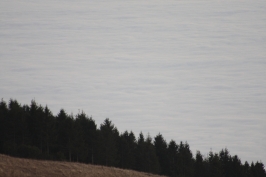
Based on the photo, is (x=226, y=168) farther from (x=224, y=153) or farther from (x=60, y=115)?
(x=60, y=115)

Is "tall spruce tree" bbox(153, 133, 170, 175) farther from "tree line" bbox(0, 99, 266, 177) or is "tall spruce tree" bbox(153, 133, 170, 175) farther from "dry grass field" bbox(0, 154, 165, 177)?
"dry grass field" bbox(0, 154, 165, 177)

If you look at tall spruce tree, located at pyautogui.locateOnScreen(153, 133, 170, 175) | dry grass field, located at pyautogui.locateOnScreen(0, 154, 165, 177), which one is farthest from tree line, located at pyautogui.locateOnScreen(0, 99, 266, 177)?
dry grass field, located at pyautogui.locateOnScreen(0, 154, 165, 177)

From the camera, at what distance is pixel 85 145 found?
95.1 metres

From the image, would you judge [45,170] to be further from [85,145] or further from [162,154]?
[162,154]

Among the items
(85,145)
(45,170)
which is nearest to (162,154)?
(85,145)

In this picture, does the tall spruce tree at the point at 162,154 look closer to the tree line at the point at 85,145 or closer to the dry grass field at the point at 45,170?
the tree line at the point at 85,145

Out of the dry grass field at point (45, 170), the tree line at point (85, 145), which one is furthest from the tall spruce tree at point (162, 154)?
the dry grass field at point (45, 170)

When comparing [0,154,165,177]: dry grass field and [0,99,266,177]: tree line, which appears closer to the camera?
[0,154,165,177]: dry grass field

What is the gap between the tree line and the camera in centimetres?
8925

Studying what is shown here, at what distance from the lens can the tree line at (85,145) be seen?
8925 cm

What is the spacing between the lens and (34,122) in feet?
295

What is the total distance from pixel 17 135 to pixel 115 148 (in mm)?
20333

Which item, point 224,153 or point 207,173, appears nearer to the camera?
point 207,173

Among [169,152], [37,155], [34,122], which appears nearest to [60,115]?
[34,122]
